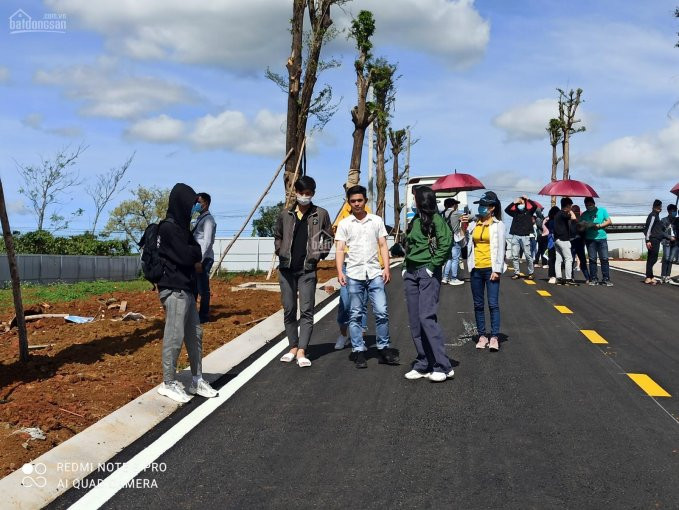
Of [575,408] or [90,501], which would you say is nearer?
[90,501]

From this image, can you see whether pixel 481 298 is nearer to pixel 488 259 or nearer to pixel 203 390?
pixel 488 259

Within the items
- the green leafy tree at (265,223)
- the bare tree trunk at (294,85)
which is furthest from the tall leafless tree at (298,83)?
the green leafy tree at (265,223)

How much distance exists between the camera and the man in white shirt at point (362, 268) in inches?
334

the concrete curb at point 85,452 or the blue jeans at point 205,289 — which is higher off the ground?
the blue jeans at point 205,289

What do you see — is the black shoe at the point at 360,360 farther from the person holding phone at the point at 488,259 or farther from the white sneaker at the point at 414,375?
A: the person holding phone at the point at 488,259

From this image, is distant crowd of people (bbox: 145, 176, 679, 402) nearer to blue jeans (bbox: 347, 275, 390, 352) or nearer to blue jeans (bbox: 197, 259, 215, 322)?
blue jeans (bbox: 347, 275, 390, 352)

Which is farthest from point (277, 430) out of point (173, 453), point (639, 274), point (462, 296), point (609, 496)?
point (639, 274)

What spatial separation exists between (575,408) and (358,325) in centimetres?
266

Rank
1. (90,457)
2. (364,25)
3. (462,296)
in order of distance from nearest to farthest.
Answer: (90,457), (462,296), (364,25)

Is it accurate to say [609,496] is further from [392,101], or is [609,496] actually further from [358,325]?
[392,101]

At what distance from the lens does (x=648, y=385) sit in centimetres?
741

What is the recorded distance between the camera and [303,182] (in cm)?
834

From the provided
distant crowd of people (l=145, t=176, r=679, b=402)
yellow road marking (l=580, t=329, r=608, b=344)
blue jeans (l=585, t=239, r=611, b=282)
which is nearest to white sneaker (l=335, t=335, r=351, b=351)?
distant crowd of people (l=145, t=176, r=679, b=402)

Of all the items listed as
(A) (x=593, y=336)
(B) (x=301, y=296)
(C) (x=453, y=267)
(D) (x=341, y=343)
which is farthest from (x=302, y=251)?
(C) (x=453, y=267)
